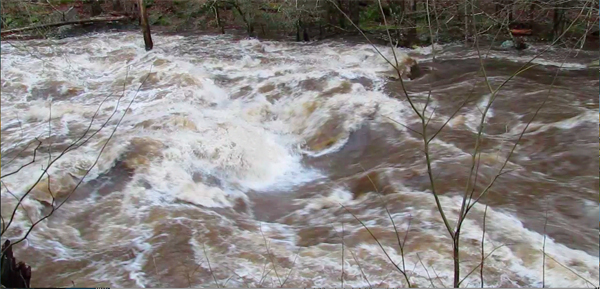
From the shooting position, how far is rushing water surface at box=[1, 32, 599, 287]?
3488mm

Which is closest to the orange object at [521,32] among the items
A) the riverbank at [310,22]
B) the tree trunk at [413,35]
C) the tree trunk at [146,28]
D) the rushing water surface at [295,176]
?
the riverbank at [310,22]

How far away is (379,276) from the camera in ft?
10.8

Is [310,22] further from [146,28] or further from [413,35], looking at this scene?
[146,28]

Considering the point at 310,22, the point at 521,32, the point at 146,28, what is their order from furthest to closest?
the point at 310,22 < the point at 521,32 < the point at 146,28

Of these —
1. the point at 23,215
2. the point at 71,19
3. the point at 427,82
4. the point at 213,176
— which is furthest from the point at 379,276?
the point at 71,19

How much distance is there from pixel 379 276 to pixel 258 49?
8510 mm

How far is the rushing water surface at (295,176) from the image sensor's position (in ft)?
11.4

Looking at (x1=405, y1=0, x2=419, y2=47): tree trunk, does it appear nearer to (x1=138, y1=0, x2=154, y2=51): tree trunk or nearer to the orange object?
the orange object

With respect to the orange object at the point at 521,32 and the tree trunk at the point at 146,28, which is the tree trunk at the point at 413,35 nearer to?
the orange object at the point at 521,32

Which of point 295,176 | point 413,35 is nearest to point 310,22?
point 413,35

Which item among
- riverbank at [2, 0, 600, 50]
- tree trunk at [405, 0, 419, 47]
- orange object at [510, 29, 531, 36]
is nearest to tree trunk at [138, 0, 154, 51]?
riverbank at [2, 0, 600, 50]

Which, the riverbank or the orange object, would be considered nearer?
the riverbank

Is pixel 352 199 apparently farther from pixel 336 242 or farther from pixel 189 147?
pixel 189 147

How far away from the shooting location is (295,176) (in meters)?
5.45
